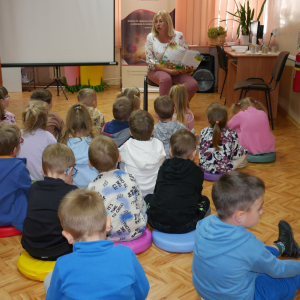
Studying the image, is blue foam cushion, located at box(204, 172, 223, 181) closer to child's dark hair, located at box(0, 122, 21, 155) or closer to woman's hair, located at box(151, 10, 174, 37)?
child's dark hair, located at box(0, 122, 21, 155)

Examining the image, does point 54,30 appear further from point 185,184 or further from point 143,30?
point 185,184

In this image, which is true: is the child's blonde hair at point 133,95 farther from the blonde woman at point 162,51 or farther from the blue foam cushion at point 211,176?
the blue foam cushion at point 211,176

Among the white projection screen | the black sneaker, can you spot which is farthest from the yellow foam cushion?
the white projection screen

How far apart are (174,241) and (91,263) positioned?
38.5 inches

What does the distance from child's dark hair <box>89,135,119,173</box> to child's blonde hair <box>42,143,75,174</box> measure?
0.12m

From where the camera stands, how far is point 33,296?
1.68m

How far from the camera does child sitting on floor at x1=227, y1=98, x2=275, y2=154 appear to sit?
10.5 feet

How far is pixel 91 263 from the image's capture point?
1.09 metres

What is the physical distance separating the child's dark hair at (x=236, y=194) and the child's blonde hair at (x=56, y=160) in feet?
2.61

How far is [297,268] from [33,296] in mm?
1130

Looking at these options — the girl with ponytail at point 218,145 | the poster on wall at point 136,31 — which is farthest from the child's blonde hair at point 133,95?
the poster on wall at point 136,31

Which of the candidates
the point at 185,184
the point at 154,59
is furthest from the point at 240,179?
the point at 154,59

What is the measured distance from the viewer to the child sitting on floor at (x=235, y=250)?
130 centimetres

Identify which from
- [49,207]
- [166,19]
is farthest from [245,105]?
[49,207]
